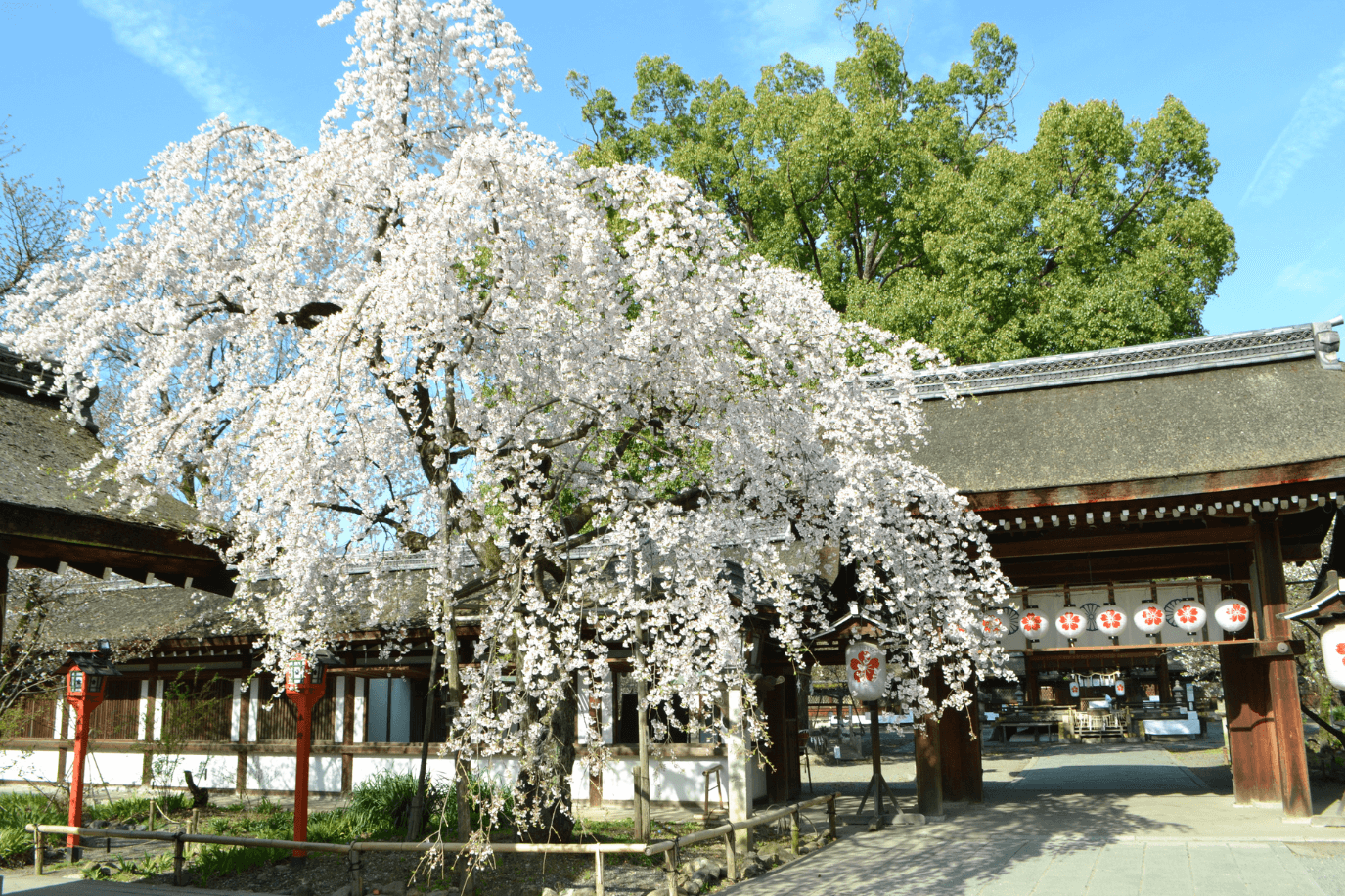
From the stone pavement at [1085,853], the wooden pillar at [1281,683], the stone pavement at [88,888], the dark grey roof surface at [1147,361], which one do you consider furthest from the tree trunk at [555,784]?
the wooden pillar at [1281,683]

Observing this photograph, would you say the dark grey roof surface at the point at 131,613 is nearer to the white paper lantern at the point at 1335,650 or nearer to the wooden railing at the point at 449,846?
the wooden railing at the point at 449,846

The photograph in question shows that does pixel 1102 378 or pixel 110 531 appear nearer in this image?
pixel 110 531

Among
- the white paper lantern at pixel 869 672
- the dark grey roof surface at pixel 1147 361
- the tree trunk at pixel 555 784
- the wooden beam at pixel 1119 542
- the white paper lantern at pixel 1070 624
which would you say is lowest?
the tree trunk at pixel 555 784

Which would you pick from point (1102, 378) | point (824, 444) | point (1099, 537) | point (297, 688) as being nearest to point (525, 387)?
point (824, 444)

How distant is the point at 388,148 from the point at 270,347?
251 centimetres

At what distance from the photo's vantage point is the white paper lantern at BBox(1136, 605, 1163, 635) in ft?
39.1

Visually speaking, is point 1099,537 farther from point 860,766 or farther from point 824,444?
point 860,766

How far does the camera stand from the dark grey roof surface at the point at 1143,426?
11.9m

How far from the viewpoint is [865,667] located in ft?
38.8

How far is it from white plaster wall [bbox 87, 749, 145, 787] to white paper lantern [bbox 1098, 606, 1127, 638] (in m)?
16.6

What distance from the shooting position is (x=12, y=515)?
24.8 ft

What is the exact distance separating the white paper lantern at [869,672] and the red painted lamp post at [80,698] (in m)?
9.43

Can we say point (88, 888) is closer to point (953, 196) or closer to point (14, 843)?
point (14, 843)

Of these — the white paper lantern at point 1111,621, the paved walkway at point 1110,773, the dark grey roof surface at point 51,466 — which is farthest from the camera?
the paved walkway at point 1110,773
